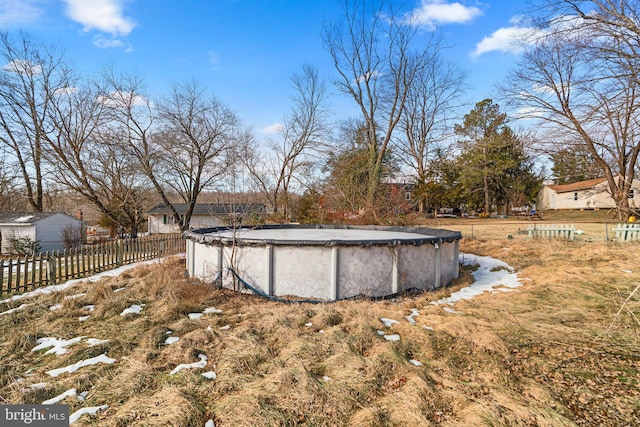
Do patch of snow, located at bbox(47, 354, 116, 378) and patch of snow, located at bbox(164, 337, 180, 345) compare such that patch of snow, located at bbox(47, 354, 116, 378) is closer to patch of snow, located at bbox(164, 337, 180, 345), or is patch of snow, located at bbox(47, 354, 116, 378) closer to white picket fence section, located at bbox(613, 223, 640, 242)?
patch of snow, located at bbox(164, 337, 180, 345)

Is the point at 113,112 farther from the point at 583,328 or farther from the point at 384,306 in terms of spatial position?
the point at 583,328

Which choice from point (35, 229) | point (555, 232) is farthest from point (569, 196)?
point (35, 229)

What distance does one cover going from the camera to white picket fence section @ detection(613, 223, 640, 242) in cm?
1115

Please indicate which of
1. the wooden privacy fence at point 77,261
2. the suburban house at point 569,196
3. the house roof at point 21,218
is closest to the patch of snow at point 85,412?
the wooden privacy fence at point 77,261

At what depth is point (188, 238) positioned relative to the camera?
23.0 feet

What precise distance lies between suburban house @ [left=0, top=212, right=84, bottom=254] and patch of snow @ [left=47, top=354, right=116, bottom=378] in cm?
1554

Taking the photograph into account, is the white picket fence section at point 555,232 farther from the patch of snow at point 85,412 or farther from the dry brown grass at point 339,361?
the patch of snow at point 85,412

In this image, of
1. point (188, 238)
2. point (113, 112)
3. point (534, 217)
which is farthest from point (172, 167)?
point (534, 217)

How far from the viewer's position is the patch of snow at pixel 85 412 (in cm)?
230

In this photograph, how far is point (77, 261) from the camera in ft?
25.2

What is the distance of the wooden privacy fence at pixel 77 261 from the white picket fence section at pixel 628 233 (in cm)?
1753

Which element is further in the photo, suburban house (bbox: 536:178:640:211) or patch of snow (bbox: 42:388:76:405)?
suburban house (bbox: 536:178:640:211)

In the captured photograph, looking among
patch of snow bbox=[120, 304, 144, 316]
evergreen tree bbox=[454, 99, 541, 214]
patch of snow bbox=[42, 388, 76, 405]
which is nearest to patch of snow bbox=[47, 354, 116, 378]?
patch of snow bbox=[42, 388, 76, 405]

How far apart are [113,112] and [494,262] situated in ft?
59.5
